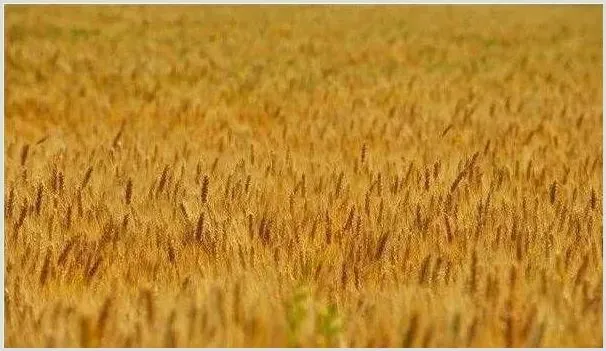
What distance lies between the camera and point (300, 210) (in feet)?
8.00

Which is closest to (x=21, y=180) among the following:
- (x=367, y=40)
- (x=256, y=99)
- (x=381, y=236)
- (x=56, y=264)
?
(x=56, y=264)

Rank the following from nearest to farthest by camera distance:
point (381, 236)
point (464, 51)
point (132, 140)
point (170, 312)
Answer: point (170, 312) < point (381, 236) < point (132, 140) < point (464, 51)

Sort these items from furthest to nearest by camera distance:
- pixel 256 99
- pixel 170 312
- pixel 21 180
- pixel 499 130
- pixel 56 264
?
pixel 256 99 → pixel 499 130 → pixel 21 180 → pixel 56 264 → pixel 170 312

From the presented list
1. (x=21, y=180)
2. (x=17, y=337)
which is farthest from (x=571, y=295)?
(x=21, y=180)

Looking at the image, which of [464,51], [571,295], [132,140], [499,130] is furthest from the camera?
[464,51]

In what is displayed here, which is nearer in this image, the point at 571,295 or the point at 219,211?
the point at 571,295

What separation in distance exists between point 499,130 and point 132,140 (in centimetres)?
139

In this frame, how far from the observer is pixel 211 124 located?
4309 millimetres

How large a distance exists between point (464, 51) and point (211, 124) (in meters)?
3.80

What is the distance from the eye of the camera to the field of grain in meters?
1.63

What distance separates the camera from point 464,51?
7.73 m

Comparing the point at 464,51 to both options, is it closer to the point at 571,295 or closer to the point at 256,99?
the point at 256,99

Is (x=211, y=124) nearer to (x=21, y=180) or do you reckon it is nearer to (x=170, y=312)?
(x=21, y=180)

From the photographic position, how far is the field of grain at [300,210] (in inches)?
64.2
